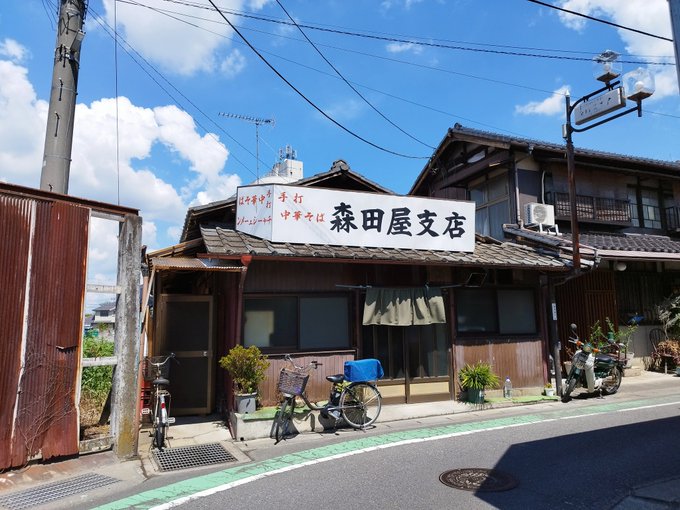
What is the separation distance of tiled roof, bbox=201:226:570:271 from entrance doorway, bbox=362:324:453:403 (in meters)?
1.69

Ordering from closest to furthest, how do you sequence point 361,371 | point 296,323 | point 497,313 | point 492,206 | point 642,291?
1. point 361,371
2. point 296,323
3. point 497,313
4. point 642,291
5. point 492,206

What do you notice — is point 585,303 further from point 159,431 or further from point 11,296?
point 11,296

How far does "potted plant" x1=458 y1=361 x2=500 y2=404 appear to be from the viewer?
1057 cm

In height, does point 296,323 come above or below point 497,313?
below

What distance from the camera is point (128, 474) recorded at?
6484mm

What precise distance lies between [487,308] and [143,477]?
8.55m

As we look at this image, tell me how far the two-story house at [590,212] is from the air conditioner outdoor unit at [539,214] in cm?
3

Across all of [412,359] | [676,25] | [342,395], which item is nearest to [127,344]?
[342,395]

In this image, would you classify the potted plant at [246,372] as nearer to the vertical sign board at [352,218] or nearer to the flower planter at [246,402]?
the flower planter at [246,402]

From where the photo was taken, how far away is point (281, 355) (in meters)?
9.51

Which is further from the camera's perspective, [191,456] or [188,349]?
[188,349]

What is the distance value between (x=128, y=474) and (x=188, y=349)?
14.0ft

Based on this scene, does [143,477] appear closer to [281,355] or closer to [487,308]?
[281,355]

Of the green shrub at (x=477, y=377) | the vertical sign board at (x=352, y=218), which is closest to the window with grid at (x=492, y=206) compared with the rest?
the vertical sign board at (x=352, y=218)
